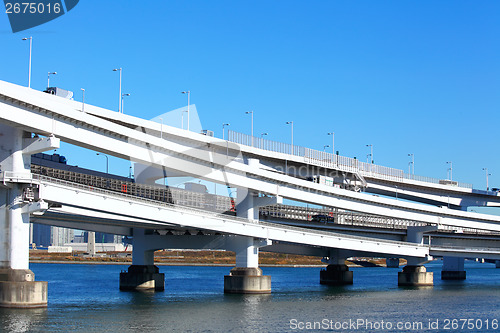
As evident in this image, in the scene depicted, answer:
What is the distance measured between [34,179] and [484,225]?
3194 inches

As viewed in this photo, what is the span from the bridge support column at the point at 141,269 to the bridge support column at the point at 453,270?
68195 millimetres

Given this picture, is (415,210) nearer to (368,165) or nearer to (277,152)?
(368,165)

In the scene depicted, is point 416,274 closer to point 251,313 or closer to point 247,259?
point 247,259

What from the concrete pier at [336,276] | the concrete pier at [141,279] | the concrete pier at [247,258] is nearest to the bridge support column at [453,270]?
the concrete pier at [336,276]

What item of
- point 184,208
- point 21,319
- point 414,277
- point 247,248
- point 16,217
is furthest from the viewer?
point 414,277

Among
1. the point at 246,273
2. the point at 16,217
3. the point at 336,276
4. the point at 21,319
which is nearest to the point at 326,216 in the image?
the point at 336,276

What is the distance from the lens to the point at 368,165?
377ft

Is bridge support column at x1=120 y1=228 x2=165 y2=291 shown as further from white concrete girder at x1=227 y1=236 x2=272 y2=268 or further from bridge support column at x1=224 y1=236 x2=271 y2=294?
white concrete girder at x1=227 y1=236 x2=272 y2=268

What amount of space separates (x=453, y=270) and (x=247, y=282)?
6862 centimetres

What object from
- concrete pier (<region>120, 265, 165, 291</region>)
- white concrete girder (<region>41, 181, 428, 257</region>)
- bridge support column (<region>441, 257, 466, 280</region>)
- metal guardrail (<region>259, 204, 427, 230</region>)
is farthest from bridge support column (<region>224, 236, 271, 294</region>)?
bridge support column (<region>441, 257, 466, 280</region>)

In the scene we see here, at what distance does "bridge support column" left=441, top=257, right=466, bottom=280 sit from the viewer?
436 feet

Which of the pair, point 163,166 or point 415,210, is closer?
point 163,166

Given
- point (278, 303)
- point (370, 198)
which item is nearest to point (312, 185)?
point (370, 198)

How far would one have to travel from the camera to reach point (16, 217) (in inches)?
2170
